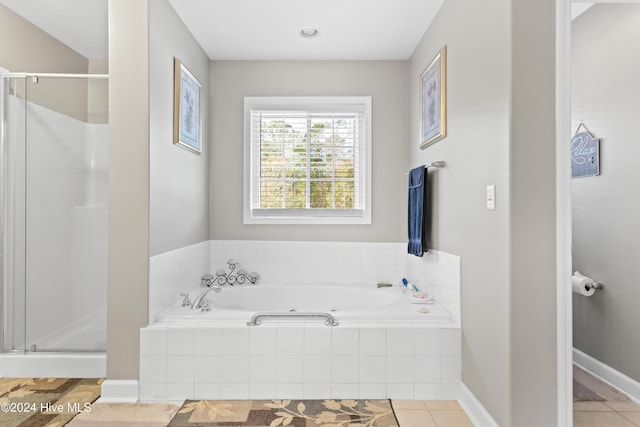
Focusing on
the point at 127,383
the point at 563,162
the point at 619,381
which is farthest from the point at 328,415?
the point at 619,381

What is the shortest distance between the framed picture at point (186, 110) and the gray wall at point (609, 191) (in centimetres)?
283

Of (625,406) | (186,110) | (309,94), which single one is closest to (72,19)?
(186,110)

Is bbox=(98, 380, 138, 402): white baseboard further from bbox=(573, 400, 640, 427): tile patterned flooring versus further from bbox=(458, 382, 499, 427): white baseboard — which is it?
bbox=(573, 400, 640, 427): tile patterned flooring

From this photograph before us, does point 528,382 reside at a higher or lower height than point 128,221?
lower

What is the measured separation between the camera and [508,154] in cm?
166

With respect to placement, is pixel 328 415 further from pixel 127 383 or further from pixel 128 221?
pixel 128 221

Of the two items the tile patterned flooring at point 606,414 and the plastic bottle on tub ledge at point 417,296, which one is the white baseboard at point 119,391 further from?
the tile patterned flooring at point 606,414

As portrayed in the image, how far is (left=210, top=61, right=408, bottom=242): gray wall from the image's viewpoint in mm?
3326

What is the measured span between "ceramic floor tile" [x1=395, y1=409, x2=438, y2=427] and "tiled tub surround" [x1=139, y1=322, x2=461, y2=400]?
0.43 feet

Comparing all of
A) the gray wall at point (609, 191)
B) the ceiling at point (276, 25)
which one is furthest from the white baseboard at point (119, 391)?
the gray wall at point (609, 191)

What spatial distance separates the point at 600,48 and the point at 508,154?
1608mm

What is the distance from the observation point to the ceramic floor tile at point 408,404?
2.10 meters

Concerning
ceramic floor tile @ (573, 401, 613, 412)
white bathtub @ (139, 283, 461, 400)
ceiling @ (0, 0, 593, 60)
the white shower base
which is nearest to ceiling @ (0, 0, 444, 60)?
ceiling @ (0, 0, 593, 60)

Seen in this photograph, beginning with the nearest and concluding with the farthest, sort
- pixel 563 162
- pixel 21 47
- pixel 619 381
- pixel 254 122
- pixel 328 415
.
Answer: pixel 563 162, pixel 328 415, pixel 619 381, pixel 21 47, pixel 254 122
